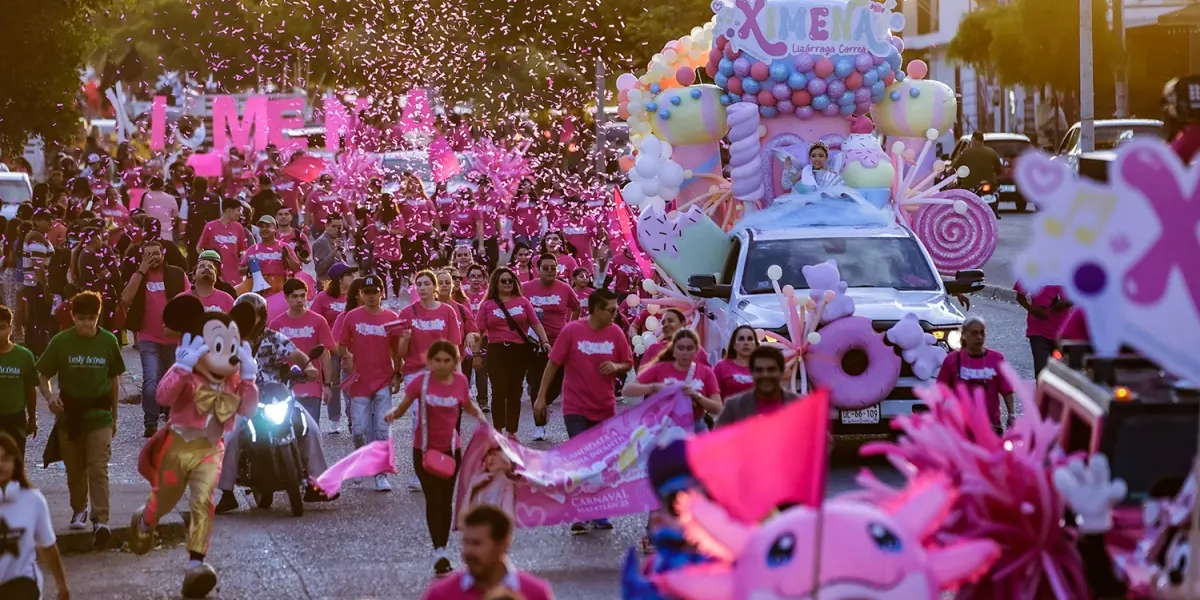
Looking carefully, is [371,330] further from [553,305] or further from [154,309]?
[154,309]

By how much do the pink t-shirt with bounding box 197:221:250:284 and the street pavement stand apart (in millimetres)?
6663

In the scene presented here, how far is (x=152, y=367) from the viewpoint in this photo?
1756 centimetres

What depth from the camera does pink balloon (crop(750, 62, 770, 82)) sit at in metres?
19.2

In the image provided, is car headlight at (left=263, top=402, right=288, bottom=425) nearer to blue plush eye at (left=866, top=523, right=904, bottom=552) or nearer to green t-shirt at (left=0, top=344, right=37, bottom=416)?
green t-shirt at (left=0, top=344, right=37, bottom=416)

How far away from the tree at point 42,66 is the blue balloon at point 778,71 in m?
12.8

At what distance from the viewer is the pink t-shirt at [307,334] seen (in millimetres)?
15531

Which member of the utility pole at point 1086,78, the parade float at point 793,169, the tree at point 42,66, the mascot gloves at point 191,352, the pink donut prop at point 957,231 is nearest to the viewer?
the mascot gloves at point 191,352

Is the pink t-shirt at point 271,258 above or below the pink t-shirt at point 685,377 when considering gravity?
above

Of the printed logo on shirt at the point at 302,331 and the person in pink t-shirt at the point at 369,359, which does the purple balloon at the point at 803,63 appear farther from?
the printed logo on shirt at the point at 302,331

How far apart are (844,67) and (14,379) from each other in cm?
935

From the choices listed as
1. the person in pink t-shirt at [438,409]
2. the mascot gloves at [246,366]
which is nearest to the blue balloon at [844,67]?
the person in pink t-shirt at [438,409]

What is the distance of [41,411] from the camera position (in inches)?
784

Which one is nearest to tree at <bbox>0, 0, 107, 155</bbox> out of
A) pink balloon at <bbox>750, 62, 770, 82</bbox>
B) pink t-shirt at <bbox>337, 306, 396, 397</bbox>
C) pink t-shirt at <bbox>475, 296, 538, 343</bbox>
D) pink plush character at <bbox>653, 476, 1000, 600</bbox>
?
pink balloon at <bbox>750, 62, 770, 82</bbox>

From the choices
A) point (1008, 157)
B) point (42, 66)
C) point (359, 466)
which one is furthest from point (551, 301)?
point (1008, 157)
